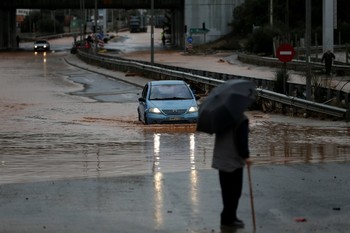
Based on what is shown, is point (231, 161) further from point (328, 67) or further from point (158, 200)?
point (328, 67)

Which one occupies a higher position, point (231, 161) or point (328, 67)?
point (328, 67)

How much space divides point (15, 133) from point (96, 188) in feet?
37.1

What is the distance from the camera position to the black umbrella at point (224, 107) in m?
7.95

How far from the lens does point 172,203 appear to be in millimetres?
9375

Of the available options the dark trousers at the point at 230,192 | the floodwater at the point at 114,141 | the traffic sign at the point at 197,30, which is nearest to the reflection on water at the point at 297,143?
the floodwater at the point at 114,141

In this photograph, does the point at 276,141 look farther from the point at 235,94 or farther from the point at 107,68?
the point at 107,68

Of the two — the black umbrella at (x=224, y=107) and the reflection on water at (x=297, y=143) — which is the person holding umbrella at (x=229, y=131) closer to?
the black umbrella at (x=224, y=107)

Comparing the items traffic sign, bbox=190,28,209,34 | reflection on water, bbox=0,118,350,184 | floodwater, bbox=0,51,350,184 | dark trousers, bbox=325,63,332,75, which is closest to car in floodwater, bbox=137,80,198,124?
floodwater, bbox=0,51,350,184

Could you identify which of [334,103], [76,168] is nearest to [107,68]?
[334,103]

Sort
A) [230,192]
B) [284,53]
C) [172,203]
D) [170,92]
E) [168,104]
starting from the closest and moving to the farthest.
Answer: [230,192], [172,203], [168,104], [170,92], [284,53]

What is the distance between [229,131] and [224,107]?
0.31m

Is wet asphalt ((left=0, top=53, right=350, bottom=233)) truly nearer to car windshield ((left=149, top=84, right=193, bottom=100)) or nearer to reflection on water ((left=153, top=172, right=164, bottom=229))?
reflection on water ((left=153, top=172, right=164, bottom=229))

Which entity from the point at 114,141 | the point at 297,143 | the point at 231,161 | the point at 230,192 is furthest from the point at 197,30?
the point at 231,161

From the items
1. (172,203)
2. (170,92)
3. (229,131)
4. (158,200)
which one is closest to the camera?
(229,131)
